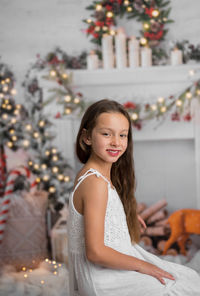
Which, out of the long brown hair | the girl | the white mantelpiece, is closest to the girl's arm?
the girl

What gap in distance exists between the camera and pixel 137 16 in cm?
324

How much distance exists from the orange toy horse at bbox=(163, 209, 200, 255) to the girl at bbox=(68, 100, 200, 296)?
5.17ft

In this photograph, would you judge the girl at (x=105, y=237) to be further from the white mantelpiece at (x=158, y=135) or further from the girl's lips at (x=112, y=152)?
the white mantelpiece at (x=158, y=135)

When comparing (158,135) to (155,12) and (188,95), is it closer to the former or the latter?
(188,95)

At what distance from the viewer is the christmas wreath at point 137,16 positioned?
10.5 feet

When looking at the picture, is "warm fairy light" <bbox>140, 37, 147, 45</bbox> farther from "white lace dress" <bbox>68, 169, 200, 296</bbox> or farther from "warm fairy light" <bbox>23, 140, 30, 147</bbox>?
"white lace dress" <bbox>68, 169, 200, 296</bbox>

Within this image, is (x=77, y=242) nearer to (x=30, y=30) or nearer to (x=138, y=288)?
(x=138, y=288)

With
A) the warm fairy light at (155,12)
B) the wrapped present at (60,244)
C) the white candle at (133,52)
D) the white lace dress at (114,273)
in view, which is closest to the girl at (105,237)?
the white lace dress at (114,273)

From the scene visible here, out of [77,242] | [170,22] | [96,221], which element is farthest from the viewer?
[170,22]

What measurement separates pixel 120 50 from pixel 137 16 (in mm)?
422

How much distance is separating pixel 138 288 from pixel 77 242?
0.26 metres

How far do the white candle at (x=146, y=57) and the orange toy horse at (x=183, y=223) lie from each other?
1357mm

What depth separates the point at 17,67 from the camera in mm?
3365

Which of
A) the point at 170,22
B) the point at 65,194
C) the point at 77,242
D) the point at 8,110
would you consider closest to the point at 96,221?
the point at 77,242
